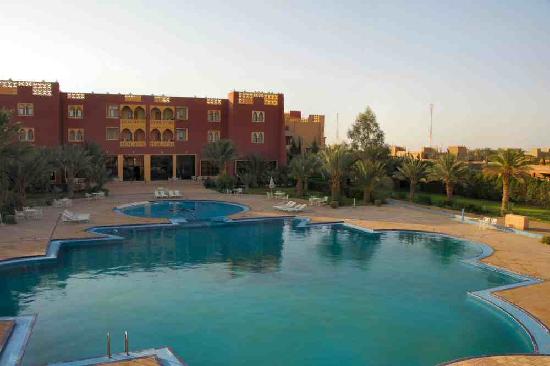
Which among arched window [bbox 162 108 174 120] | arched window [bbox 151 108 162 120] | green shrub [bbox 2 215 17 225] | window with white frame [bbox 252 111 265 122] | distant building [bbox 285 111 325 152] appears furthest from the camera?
distant building [bbox 285 111 325 152]

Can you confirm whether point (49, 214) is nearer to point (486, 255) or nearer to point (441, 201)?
point (486, 255)

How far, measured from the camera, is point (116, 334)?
10.5 metres

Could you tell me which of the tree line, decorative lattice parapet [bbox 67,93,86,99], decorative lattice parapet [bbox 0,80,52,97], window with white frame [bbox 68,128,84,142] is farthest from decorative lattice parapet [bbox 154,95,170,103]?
the tree line

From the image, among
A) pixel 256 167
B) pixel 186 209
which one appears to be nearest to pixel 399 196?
pixel 256 167

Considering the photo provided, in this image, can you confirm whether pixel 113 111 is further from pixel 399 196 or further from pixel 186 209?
pixel 399 196

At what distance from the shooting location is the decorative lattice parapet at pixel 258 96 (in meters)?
43.7

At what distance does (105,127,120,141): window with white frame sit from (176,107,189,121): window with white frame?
545 cm

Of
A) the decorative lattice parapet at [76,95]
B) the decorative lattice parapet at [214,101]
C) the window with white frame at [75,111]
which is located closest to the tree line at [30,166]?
the window with white frame at [75,111]

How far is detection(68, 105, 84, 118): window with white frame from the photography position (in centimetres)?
3981

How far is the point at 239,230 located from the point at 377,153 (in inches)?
819

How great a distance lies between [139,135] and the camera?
42.9 meters

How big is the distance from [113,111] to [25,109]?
6768 millimetres

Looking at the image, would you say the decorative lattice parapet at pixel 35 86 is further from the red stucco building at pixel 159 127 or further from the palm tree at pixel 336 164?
the palm tree at pixel 336 164

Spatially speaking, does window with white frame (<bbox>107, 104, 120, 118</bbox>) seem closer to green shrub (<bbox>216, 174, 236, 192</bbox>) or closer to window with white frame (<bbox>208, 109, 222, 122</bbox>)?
window with white frame (<bbox>208, 109, 222, 122</bbox>)
